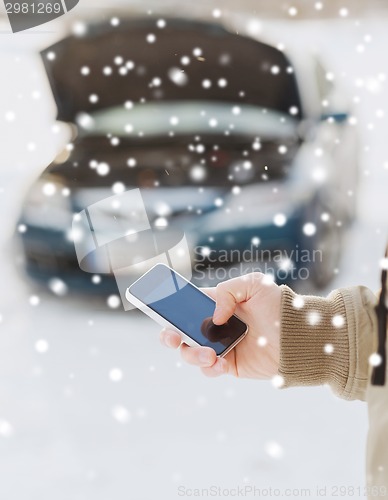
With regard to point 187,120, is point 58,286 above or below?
below

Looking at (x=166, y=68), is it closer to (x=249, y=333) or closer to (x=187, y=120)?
(x=187, y=120)

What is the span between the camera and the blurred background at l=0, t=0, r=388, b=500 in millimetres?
974

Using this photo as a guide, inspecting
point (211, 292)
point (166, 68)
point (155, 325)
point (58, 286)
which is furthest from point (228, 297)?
point (166, 68)

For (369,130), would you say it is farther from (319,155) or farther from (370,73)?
(319,155)

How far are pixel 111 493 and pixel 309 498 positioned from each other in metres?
0.34

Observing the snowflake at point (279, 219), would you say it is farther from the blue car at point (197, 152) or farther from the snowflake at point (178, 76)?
the snowflake at point (178, 76)

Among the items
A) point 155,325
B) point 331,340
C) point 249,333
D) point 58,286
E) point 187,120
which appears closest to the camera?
point 331,340

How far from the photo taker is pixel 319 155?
1.64 meters

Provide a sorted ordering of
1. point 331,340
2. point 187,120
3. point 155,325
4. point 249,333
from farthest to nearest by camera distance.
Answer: point 187,120 < point 155,325 < point 249,333 < point 331,340

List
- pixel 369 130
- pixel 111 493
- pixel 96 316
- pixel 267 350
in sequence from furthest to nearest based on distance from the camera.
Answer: pixel 369 130 < pixel 96 316 < pixel 111 493 < pixel 267 350

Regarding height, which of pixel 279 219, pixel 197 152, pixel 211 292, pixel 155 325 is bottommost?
pixel 155 325

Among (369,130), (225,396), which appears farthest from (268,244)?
(369,130)

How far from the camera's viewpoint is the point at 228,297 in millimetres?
777

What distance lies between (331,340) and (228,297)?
0.16 meters
